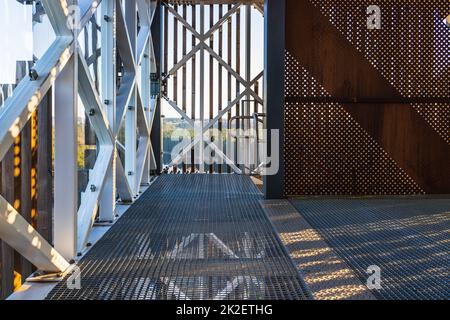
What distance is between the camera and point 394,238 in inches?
147

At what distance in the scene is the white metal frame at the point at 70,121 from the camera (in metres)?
2.42

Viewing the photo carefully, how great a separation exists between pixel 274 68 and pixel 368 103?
1028mm

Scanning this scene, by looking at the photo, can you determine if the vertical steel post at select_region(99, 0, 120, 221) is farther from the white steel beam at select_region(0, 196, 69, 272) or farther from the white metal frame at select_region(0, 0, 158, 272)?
the white steel beam at select_region(0, 196, 69, 272)

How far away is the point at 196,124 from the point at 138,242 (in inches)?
233

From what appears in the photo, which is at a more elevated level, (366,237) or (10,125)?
(10,125)

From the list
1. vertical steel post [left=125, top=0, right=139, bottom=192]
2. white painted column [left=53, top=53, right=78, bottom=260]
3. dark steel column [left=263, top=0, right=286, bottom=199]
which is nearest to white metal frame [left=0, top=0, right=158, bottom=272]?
white painted column [left=53, top=53, right=78, bottom=260]

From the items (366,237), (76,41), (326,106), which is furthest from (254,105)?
(76,41)

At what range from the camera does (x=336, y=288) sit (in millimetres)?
2621

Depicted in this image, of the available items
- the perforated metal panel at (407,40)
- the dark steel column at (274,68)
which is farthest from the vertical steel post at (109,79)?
the perforated metal panel at (407,40)

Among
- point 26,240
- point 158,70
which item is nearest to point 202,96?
point 158,70

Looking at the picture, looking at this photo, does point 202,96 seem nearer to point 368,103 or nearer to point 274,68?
point 274,68

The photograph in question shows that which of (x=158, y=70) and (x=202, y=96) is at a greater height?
(x=158, y=70)

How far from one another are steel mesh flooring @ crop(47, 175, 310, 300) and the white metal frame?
0.57 feet
